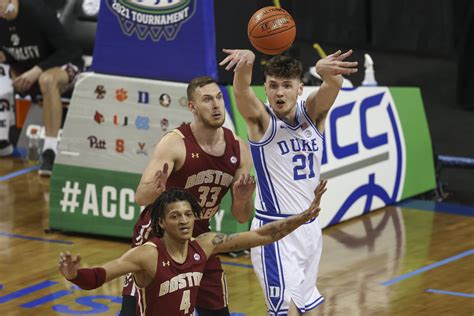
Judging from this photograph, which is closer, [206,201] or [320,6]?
[206,201]

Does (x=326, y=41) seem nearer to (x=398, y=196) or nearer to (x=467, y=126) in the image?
(x=467, y=126)

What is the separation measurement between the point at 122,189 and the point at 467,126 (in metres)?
6.99

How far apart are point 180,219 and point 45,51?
26.9ft

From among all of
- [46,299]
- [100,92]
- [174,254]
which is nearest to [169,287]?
[174,254]

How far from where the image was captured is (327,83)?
29.7ft

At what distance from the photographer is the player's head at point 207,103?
8977mm

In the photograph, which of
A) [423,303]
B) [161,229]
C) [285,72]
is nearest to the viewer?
[161,229]

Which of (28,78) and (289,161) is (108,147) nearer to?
(28,78)

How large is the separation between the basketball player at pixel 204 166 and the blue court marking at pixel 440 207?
17.3 ft

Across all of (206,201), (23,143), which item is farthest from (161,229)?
(23,143)

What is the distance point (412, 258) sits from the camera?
39.7 feet

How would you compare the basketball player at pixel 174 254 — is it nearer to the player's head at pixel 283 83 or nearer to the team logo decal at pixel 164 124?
the player's head at pixel 283 83

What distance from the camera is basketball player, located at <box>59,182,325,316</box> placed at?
7637 mm

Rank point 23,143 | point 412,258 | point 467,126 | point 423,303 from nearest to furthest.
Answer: point 423,303
point 412,258
point 23,143
point 467,126
